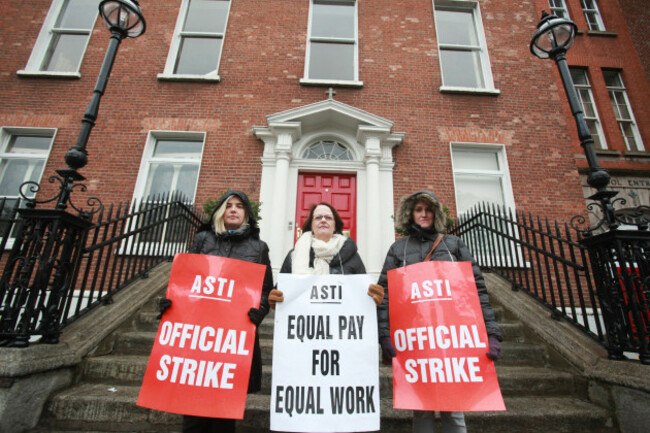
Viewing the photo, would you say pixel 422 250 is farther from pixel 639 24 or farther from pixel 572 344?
pixel 639 24

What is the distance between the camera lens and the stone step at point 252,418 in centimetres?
254

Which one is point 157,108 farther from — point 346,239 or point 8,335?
point 346,239

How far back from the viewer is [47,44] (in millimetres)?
7945

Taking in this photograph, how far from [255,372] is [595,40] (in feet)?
47.8

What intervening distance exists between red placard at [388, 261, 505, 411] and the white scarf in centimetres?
49

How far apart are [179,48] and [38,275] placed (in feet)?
23.9

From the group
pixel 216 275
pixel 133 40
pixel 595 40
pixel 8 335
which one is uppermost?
pixel 595 40

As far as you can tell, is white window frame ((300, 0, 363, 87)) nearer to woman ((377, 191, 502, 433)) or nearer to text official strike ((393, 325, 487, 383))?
woman ((377, 191, 502, 433))

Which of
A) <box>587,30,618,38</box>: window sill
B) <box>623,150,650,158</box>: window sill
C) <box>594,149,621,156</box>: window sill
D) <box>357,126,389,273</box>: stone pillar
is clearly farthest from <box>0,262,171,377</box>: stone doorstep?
<box>587,30,618,38</box>: window sill

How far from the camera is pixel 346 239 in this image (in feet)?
8.41

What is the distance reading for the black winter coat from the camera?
2.28m

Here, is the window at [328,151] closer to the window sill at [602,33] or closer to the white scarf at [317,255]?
the white scarf at [317,255]

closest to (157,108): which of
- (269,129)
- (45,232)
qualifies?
(269,129)

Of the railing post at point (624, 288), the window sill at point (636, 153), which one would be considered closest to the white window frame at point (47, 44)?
the railing post at point (624, 288)
